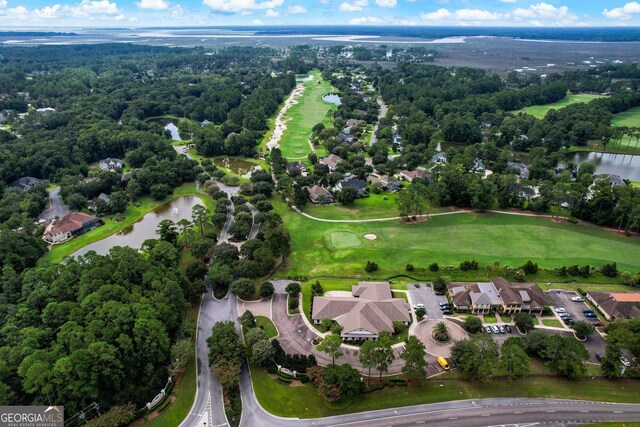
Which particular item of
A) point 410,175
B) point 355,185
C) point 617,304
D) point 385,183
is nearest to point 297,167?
point 355,185

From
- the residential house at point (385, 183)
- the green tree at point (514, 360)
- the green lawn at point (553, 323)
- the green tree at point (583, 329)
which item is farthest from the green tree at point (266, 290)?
the residential house at point (385, 183)

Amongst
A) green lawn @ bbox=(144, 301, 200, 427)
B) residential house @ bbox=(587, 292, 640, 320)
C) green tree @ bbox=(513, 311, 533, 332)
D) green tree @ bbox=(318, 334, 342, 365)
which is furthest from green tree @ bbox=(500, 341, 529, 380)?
green lawn @ bbox=(144, 301, 200, 427)

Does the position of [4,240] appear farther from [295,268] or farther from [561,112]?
[561,112]

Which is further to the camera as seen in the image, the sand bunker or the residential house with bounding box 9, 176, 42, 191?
the sand bunker

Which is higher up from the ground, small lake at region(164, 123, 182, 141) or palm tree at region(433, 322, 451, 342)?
palm tree at region(433, 322, 451, 342)

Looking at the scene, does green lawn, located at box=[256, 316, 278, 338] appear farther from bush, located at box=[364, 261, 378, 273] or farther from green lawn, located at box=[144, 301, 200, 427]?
bush, located at box=[364, 261, 378, 273]

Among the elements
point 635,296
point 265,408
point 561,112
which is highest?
point 561,112

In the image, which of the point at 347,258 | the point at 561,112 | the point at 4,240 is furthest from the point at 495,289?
the point at 561,112
